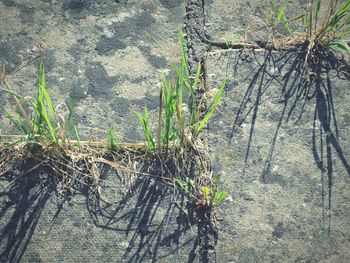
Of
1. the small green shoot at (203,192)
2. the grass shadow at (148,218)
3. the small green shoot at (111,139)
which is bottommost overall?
the grass shadow at (148,218)

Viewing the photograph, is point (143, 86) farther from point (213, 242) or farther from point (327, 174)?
point (327, 174)

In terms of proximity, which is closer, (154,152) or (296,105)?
(154,152)

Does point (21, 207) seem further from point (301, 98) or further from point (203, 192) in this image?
point (301, 98)

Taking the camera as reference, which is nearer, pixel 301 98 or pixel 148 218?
pixel 148 218

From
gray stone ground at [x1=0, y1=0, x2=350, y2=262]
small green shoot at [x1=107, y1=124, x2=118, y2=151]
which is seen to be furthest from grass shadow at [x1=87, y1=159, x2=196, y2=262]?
small green shoot at [x1=107, y1=124, x2=118, y2=151]

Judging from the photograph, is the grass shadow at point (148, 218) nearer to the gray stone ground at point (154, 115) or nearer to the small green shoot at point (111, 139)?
the gray stone ground at point (154, 115)

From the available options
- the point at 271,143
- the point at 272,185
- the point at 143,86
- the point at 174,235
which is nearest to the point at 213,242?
the point at 174,235

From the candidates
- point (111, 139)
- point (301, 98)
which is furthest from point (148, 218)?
point (301, 98)

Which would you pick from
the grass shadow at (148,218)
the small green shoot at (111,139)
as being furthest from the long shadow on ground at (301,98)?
the small green shoot at (111,139)
